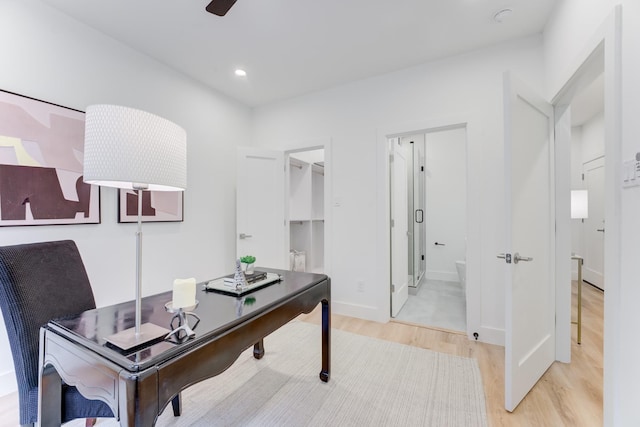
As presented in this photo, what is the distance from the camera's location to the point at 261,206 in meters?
3.42

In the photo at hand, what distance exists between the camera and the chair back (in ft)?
3.61

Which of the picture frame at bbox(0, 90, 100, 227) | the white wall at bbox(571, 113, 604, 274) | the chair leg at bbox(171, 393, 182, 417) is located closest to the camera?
the chair leg at bbox(171, 393, 182, 417)

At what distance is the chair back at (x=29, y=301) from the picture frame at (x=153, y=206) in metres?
1.18

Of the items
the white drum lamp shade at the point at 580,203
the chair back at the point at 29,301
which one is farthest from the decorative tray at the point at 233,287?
the white drum lamp shade at the point at 580,203

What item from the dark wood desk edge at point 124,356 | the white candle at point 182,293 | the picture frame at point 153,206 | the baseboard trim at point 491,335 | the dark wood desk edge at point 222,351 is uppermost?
the picture frame at point 153,206

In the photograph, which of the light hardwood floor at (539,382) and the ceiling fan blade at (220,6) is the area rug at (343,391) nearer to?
the light hardwood floor at (539,382)

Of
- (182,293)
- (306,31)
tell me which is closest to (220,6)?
(306,31)

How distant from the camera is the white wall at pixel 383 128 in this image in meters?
2.45

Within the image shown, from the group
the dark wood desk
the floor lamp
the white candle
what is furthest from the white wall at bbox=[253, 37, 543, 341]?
the floor lamp

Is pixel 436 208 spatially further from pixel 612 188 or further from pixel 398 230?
pixel 612 188

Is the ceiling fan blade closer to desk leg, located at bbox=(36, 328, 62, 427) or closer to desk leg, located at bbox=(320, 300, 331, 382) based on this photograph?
desk leg, located at bbox=(36, 328, 62, 427)

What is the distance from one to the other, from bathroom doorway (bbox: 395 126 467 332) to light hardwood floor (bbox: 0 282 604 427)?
1.55 meters

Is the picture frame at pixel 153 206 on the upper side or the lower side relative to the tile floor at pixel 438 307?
upper

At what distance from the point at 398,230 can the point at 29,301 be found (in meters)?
2.97
